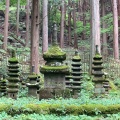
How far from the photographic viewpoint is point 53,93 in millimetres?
12289

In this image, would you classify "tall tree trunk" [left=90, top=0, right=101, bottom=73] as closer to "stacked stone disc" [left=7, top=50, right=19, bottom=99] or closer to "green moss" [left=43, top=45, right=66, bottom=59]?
"green moss" [left=43, top=45, right=66, bottom=59]

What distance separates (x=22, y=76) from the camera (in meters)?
20.5

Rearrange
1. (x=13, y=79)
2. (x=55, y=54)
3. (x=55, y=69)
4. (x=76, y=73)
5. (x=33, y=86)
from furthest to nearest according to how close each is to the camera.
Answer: (x=76, y=73), (x=13, y=79), (x=33, y=86), (x=55, y=54), (x=55, y=69)

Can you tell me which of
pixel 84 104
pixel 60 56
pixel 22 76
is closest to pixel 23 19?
pixel 22 76

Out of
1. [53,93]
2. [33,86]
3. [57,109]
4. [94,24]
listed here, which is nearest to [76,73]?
[53,93]

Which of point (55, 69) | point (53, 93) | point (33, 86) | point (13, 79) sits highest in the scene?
point (55, 69)

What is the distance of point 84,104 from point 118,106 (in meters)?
1.10

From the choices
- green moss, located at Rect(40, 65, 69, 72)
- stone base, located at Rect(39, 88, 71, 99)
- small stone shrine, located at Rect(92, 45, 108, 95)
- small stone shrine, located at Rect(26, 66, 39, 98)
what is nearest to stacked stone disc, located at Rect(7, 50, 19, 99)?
small stone shrine, located at Rect(26, 66, 39, 98)

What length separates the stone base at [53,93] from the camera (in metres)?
12.3

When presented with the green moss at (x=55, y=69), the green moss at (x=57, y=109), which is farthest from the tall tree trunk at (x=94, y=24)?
the green moss at (x=57, y=109)

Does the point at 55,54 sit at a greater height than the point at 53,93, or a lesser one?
greater

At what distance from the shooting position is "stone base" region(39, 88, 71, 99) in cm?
1230

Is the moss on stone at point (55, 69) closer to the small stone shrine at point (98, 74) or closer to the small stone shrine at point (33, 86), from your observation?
the small stone shrine at point (33, 86)

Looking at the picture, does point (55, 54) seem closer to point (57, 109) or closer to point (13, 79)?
point (13, 79)
